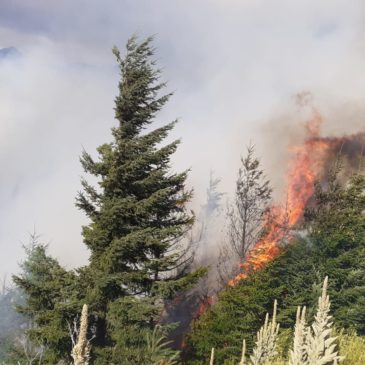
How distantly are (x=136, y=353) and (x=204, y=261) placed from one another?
78.1 feet

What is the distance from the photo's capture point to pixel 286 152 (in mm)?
45594

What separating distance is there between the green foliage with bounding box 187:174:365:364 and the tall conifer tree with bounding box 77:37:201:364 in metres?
3.67

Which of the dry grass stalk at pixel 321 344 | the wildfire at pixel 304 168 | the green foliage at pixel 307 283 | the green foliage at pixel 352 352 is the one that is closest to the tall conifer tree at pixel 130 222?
the green foliage at pixel 307 283

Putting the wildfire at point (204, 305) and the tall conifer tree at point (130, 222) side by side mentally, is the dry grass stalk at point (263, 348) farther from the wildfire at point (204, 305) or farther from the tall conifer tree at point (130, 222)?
the wildfire at point (204, 305)

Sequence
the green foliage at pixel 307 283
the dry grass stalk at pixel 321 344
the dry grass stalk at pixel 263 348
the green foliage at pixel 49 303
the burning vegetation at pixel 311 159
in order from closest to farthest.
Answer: the dry grass stalk at pixel 321 344 < the dry grass stalk at pixel 263 348 < the green foliage at pixel 49 303 < the green foliage at pixel 307 283 < the burning vegetation at pixel 311 159

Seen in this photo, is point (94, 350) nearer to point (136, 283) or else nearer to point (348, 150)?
point (136, 283)

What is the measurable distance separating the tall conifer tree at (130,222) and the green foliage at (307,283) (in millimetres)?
3671

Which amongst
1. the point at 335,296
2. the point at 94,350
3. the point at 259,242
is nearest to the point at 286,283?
the point at 335,296

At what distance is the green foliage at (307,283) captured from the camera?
20.4 m

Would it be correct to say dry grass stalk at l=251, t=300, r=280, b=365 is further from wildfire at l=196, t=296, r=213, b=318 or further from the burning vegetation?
the burning vegetation

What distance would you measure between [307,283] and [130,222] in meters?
12.5

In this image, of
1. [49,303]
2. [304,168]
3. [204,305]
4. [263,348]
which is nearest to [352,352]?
[263,348]

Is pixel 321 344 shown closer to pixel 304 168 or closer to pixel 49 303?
pixel 49 303

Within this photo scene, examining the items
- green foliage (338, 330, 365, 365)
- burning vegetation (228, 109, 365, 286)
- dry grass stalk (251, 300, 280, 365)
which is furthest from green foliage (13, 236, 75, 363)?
burning vegetation (228, 109, 365, 286)
